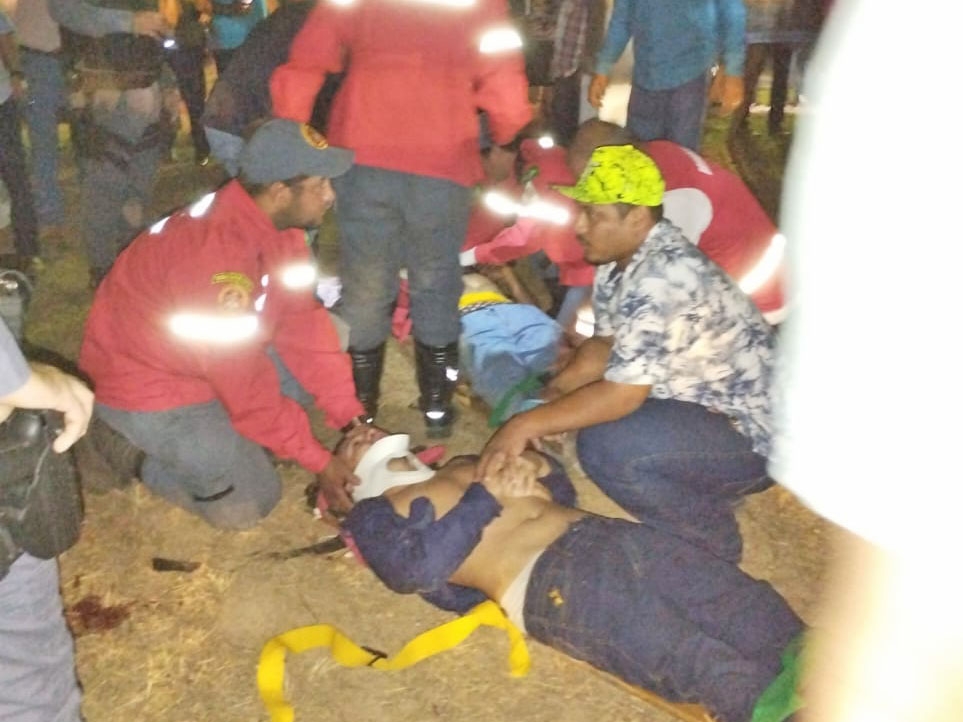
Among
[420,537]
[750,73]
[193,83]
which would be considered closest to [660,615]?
[420,537]

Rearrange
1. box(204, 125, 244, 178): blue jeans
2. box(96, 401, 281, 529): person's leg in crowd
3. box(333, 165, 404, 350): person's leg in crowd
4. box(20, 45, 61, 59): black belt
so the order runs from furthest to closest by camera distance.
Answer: box(20, 45, 61, 59): black belt < box(204, 125, 244, 178): blue jeans < box(333, 165, 404, 350): person's leg in crowd < box(96, 401, 281, 529): person's leg in crowd

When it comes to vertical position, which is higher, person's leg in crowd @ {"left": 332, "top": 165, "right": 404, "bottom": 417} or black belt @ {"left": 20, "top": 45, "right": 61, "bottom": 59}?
black belt @ {"left": 20, "top": 45, "right": 61, "bottom": 59}

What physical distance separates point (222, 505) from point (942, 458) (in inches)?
83.8

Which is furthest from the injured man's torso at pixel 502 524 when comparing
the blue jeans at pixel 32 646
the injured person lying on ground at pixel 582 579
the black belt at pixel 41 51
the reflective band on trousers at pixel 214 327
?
the black belt at pixel 41 51

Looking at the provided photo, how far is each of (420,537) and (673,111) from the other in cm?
271

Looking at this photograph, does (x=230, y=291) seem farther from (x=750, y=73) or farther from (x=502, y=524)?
(x=750, y=73)

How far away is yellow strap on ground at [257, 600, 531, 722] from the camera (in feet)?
8.13

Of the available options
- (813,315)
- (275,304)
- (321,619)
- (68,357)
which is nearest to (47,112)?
(68,357)

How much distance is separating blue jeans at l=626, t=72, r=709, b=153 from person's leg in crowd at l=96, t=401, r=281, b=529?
7.85 feet

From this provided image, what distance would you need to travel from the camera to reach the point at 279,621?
2.74 metres

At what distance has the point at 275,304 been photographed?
9.71 ft

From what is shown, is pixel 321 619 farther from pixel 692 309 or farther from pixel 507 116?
pixel 507 116

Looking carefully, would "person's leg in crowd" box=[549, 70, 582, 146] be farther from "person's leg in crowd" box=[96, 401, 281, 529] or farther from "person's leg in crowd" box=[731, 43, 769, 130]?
"person's leg in crowd" box=[96, 401, 281, 529]

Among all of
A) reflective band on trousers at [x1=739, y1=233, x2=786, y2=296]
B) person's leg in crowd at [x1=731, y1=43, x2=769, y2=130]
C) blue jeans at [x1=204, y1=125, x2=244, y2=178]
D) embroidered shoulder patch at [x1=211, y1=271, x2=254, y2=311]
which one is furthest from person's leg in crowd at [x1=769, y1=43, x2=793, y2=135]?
embroidered shoulder patch at [x1=211, y1=271, x2=254, y2=311]
